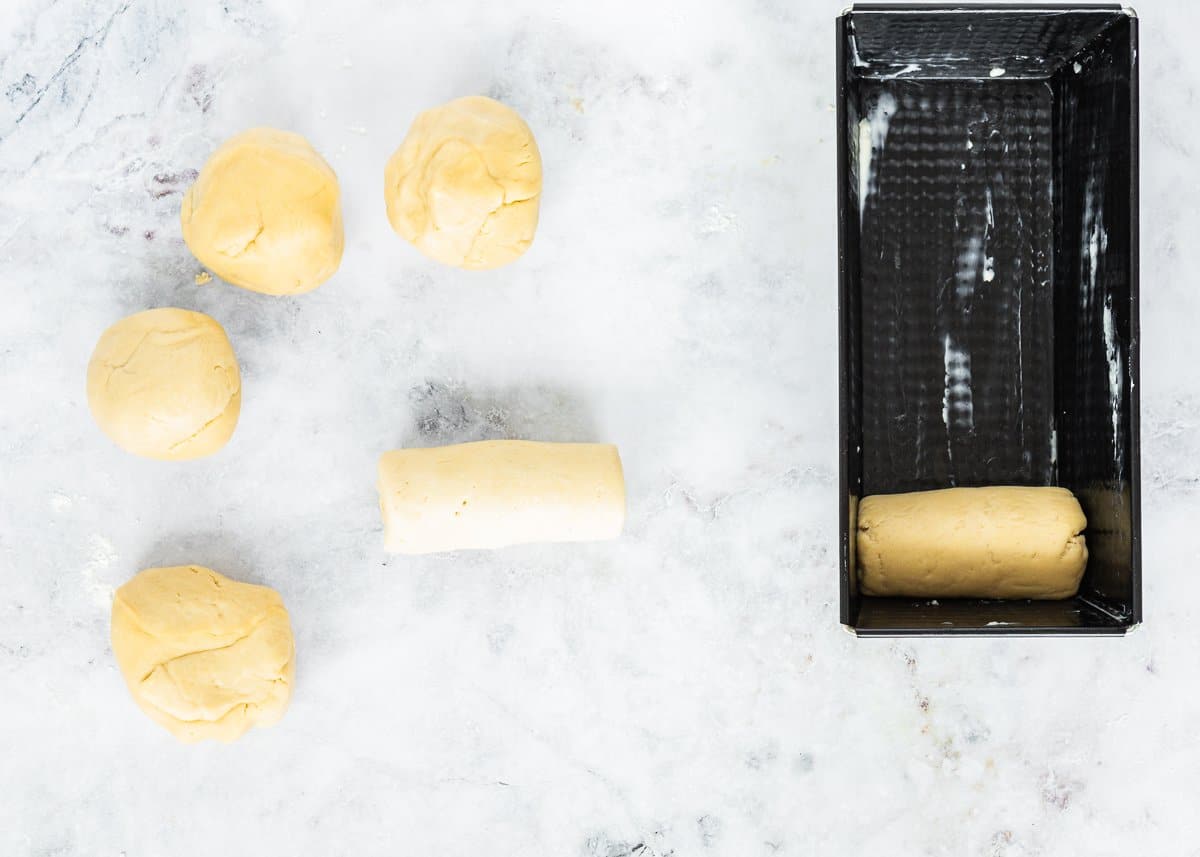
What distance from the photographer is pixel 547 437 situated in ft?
4.97

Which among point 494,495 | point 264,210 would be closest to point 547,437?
point 494,495

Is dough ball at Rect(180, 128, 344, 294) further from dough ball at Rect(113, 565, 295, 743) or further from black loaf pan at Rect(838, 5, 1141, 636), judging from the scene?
black loaf pan at Rect(838, 5, 1141, 636)

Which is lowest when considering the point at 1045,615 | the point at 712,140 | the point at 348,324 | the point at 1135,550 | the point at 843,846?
the point at 843,846

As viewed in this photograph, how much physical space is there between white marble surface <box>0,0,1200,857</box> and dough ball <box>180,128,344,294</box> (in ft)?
0.40

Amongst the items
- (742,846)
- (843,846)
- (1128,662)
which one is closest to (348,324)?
(742,846)

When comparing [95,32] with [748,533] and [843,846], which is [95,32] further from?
[843,846]

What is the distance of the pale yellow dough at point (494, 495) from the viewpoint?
4.56 ft

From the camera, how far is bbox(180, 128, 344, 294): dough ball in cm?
132

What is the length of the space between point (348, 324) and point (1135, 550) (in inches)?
45.8

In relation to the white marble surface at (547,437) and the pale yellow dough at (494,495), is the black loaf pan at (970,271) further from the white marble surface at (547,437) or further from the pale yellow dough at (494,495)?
the pale yellow dough at (494,495)

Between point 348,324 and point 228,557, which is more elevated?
point 348,324

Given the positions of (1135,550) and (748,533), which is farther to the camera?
(748,533)

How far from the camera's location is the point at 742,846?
1.53 m

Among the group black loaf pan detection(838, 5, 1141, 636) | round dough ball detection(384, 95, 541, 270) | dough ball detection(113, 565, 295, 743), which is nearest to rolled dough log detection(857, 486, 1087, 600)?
black loaf pan detection(838, 5, 1141, 636)
